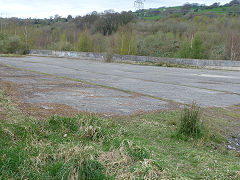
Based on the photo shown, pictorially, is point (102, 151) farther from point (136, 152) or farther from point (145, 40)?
point (145, 40)

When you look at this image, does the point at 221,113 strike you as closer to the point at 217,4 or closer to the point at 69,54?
the point at 69,54

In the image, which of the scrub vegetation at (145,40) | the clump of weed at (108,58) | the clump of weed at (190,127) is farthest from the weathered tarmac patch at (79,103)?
the scrub vegetation at (145,40)

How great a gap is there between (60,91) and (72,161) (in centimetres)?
745

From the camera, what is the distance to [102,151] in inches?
173

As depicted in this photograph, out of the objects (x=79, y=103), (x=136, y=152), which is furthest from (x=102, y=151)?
(x=79, y=103)

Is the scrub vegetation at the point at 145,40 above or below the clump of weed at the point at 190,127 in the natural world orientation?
above

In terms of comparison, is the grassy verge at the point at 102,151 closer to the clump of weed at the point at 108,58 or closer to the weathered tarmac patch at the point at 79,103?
the weathered tarmac patch at the point at 79,103

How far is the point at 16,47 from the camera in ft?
182

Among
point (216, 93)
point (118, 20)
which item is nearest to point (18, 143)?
point (216, 93)

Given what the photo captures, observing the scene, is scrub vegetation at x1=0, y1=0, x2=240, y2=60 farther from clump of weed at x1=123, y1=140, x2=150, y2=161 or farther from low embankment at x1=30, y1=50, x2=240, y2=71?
clump of weed at x1=123, y1=140, x2=150, y2=161

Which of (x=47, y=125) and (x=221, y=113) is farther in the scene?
(x=221, y=113)

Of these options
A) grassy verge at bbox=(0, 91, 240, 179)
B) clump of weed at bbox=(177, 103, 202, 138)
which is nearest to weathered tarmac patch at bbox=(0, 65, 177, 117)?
grassy verge at bbox=(0, 91, 240, 179)

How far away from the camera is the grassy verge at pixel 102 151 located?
3.74 meters

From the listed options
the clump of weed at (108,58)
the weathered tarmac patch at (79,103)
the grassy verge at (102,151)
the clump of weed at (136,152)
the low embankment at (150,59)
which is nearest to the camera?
the grassy verge at (102,151)
